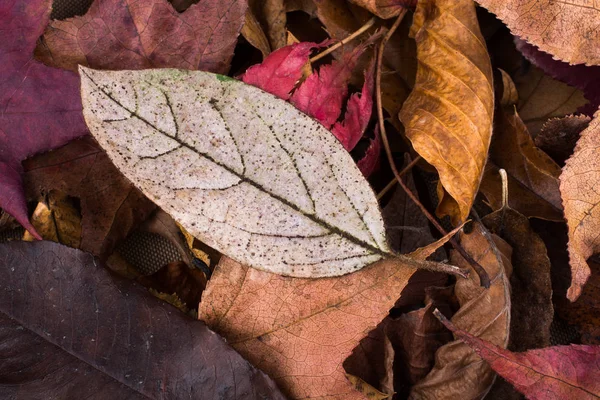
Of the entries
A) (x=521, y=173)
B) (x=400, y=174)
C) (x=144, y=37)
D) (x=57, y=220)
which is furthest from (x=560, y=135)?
(x=57, y=220)

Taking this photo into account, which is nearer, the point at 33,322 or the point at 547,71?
the point at 33,322

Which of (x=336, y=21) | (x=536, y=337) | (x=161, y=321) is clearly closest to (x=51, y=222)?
(x=161, y=321)

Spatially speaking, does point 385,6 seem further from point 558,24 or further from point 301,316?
point 301,316

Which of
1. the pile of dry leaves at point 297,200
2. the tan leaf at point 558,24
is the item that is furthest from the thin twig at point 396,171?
the tan leaf at point 558,24

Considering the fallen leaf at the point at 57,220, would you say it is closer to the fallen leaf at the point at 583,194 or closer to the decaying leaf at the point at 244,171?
the decaying leaf at the point at 244,171

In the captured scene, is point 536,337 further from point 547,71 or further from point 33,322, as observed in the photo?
point 33,322

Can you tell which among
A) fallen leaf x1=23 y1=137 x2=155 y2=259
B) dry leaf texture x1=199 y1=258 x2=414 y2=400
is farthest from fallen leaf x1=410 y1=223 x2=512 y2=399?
fallen leaf x1=23 y1=137 x2=155 y2=259
